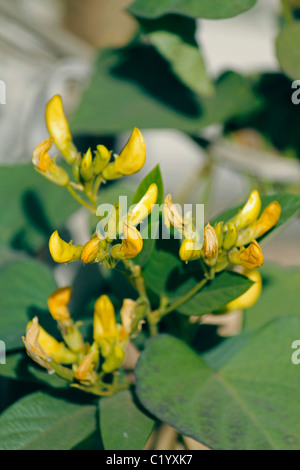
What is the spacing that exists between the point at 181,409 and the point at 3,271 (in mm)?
139

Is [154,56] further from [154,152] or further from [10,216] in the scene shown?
[154,152]

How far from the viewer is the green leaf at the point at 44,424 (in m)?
0.23

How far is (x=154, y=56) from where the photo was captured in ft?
1.34

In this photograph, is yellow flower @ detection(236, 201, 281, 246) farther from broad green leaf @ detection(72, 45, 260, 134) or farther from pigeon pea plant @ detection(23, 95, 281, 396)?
broad green leaf @ detection(72, 45, 260, 134)

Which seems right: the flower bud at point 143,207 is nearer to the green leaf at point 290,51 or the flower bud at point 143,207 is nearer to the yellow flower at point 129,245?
the yellow flower at point 129,245

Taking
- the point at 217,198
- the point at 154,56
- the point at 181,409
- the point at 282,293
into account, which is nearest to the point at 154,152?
the point at 217,198

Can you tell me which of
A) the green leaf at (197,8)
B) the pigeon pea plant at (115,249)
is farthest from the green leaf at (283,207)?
the green leaf at (197,8)

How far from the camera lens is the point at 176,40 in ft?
1.04

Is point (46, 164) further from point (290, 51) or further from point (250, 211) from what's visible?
point (290, 51)

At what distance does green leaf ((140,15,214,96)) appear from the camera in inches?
12.4

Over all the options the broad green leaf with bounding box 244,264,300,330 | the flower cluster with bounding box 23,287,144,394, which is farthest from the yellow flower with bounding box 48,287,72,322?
the broad green leaf with bounding box 244,264,300,330

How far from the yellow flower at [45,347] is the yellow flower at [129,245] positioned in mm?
49

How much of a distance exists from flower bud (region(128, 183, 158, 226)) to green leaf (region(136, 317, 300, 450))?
0.08 meters

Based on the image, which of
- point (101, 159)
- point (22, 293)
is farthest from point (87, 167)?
point (22, 293)
